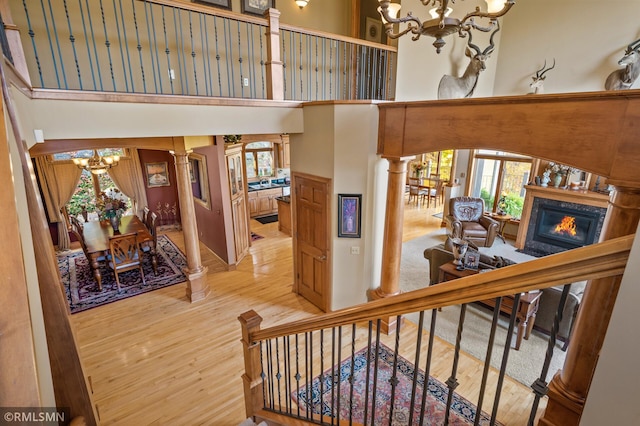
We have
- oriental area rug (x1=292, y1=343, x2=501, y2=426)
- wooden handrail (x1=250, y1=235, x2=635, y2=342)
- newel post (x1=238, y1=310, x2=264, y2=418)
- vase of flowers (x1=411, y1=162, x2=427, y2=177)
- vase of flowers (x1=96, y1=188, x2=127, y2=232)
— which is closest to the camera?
wooden handrail (x1=250, y1=235, x2=635, y2=342)

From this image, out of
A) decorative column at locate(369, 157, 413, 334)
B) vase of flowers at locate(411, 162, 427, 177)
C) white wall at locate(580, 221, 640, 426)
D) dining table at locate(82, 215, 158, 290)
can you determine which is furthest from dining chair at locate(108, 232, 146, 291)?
vase of flowers at locate(411, 162, 427, 177)

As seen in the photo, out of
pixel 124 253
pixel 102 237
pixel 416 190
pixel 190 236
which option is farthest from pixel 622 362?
pixel 416 190

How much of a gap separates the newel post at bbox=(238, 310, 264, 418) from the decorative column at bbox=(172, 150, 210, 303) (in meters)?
3.08

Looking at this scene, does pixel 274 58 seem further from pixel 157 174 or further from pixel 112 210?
pixel 157 174

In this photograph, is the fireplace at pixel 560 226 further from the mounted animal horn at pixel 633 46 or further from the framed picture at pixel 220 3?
the framed picture at pixel 220 3

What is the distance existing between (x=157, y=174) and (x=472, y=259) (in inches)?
312

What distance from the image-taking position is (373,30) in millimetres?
6367

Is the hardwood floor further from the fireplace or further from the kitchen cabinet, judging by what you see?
the fireplace

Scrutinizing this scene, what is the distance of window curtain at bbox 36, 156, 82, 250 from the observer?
6.96 meters

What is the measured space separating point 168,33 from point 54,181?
15.7ft

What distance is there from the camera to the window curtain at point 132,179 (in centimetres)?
799

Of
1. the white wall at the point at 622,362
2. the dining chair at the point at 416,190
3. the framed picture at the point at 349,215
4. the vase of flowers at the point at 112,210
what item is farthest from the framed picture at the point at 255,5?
the dining chair at the point at 416,190

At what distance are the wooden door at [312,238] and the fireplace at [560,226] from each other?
215 inches

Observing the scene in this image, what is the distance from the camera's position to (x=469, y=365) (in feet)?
13.0
